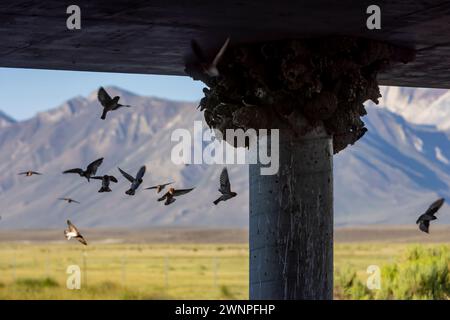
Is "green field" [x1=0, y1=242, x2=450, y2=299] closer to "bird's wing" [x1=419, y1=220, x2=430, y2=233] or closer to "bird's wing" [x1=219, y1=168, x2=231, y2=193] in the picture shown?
"bird's wing" [x1=419, y1=220, x2=430, y2=233]

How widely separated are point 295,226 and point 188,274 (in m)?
73.5

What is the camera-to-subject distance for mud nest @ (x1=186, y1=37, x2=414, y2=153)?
631 inches

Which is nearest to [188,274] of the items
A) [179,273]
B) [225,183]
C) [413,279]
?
[179,273]

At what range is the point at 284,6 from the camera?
1374 centimetres

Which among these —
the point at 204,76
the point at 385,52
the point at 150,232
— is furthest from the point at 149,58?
the point at 150,232

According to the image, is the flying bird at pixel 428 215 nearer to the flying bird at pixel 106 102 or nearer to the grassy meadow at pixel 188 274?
the flying bird at pixel 106 102

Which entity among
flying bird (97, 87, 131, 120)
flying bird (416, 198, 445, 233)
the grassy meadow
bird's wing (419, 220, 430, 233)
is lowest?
bird's wing (419, 220, 430, 233)

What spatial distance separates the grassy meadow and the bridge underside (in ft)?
64.6

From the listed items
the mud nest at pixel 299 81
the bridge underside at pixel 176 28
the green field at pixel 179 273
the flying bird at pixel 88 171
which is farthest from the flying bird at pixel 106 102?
the green field at pixel 179 273

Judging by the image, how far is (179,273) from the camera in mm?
90438

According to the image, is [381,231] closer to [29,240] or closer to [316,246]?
[29,240]

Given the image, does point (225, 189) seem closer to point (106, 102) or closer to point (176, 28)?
point (106, 102)

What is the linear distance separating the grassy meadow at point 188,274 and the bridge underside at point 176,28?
1969 cm

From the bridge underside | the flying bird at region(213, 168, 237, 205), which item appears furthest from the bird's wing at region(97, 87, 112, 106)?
the flying bird at region(213, 168, 237, 205)
